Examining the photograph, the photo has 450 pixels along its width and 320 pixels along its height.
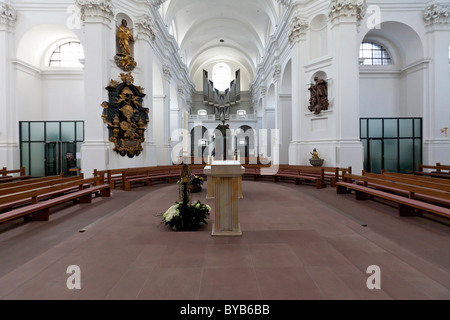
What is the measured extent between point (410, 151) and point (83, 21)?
17145 mm

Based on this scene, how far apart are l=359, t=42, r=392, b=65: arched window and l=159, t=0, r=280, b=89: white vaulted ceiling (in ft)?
20.5

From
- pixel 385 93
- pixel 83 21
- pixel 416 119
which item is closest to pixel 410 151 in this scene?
pixel 416 119

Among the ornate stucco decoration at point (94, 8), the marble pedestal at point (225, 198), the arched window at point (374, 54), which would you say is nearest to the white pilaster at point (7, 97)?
the ornate stucco decoration at point (94, 8)

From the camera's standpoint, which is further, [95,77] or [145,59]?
[145,59]

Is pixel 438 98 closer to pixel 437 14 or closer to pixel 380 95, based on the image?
pixel 380 95

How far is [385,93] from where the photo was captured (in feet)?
49.0

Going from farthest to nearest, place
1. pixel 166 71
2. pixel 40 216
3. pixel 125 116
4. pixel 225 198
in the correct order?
pixel 166 71 < pixel 125 116 < pixel 40 216 < pixel 225 198

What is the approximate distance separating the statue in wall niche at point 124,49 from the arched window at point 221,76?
80.6 ft

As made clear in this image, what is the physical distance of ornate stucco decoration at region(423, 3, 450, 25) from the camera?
1201 centimetres

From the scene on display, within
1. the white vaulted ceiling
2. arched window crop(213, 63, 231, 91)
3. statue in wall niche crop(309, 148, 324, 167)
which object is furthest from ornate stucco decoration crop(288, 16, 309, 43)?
arched window crop(213, 63, 231, 91)

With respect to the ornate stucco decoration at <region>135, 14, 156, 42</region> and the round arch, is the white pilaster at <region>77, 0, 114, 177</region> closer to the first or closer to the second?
the round arch

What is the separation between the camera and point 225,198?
13.3 ft

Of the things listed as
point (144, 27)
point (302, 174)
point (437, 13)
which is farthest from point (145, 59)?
point (437, 13)

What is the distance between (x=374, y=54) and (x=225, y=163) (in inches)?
627
